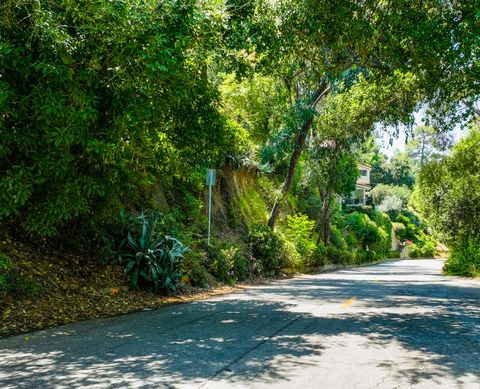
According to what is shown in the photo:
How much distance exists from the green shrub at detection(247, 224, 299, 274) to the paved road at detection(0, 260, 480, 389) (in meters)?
10.4

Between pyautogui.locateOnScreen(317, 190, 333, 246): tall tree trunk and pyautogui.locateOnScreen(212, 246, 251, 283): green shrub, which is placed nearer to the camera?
pyautogui.locateOnScreen(212, 246, 251, 283): green shrub

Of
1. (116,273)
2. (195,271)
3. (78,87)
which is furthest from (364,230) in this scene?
(78,87)

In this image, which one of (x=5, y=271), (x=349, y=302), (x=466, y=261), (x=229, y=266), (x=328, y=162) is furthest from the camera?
(x=328, y=162)

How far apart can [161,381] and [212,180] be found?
11.4 meters

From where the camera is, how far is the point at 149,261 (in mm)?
10742

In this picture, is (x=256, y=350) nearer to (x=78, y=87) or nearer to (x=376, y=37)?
(x=78, y=87)

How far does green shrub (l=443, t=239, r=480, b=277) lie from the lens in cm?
2409

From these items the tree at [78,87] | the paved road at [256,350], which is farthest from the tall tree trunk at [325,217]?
the tree at [78,87]

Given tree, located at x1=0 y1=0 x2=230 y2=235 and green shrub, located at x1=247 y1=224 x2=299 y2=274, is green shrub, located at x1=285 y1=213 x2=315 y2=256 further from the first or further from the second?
tree, located at x1=0 y1=0 x2=230 y2=235

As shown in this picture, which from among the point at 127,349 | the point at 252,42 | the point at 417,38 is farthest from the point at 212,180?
the point at 127,349

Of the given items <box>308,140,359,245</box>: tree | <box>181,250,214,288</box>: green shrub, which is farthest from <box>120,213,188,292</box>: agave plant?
<box>308,140,359,245</box>: tree

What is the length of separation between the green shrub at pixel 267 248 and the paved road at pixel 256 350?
34.2 feet

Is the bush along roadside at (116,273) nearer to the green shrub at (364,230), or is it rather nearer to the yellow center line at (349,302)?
the yellow center line at (349,302)

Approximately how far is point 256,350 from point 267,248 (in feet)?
46.1
